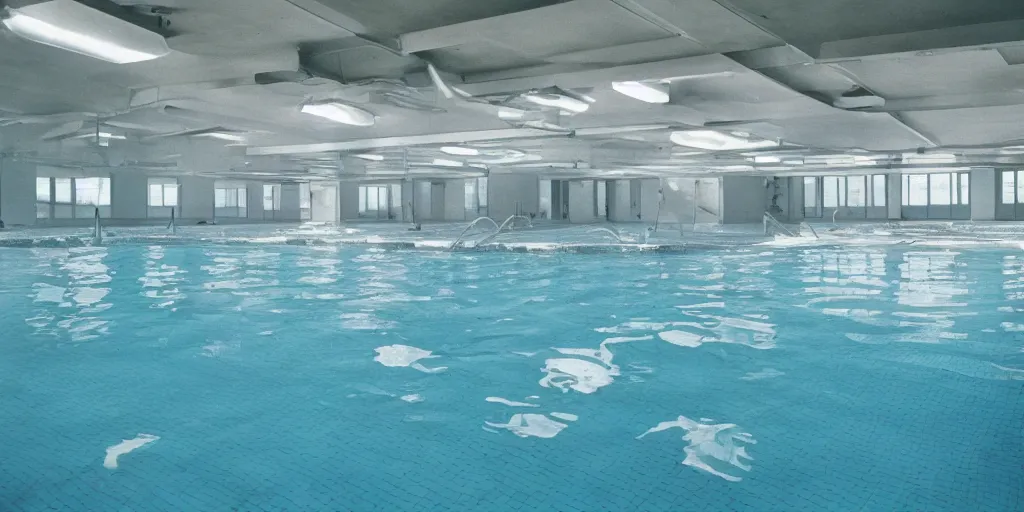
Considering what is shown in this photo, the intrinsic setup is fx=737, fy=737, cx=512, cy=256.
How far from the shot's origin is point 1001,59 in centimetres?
742

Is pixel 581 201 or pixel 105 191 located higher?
pixel 105 191

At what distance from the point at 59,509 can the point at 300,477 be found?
77cm

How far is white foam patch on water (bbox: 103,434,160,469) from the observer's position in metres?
2.85

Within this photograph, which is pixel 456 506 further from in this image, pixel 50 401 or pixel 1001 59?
pixel 1001 59

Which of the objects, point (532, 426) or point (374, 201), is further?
point (374, 201)

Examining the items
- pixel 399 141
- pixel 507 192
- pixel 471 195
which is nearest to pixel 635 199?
pixel 471 195

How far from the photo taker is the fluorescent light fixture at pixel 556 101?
848 centimetres

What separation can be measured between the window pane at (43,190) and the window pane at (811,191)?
33.9m


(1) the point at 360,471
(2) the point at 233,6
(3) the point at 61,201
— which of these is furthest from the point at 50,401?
(3) the point at 61,201

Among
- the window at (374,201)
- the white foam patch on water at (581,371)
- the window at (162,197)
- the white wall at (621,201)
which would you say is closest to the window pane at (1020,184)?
the white wall at (621,201)

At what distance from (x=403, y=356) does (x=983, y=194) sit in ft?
107

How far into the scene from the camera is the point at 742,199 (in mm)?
29375

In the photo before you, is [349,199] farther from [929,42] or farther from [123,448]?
[123,448]

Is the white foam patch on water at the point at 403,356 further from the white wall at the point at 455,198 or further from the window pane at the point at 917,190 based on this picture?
the window pane at the point at 917,190
